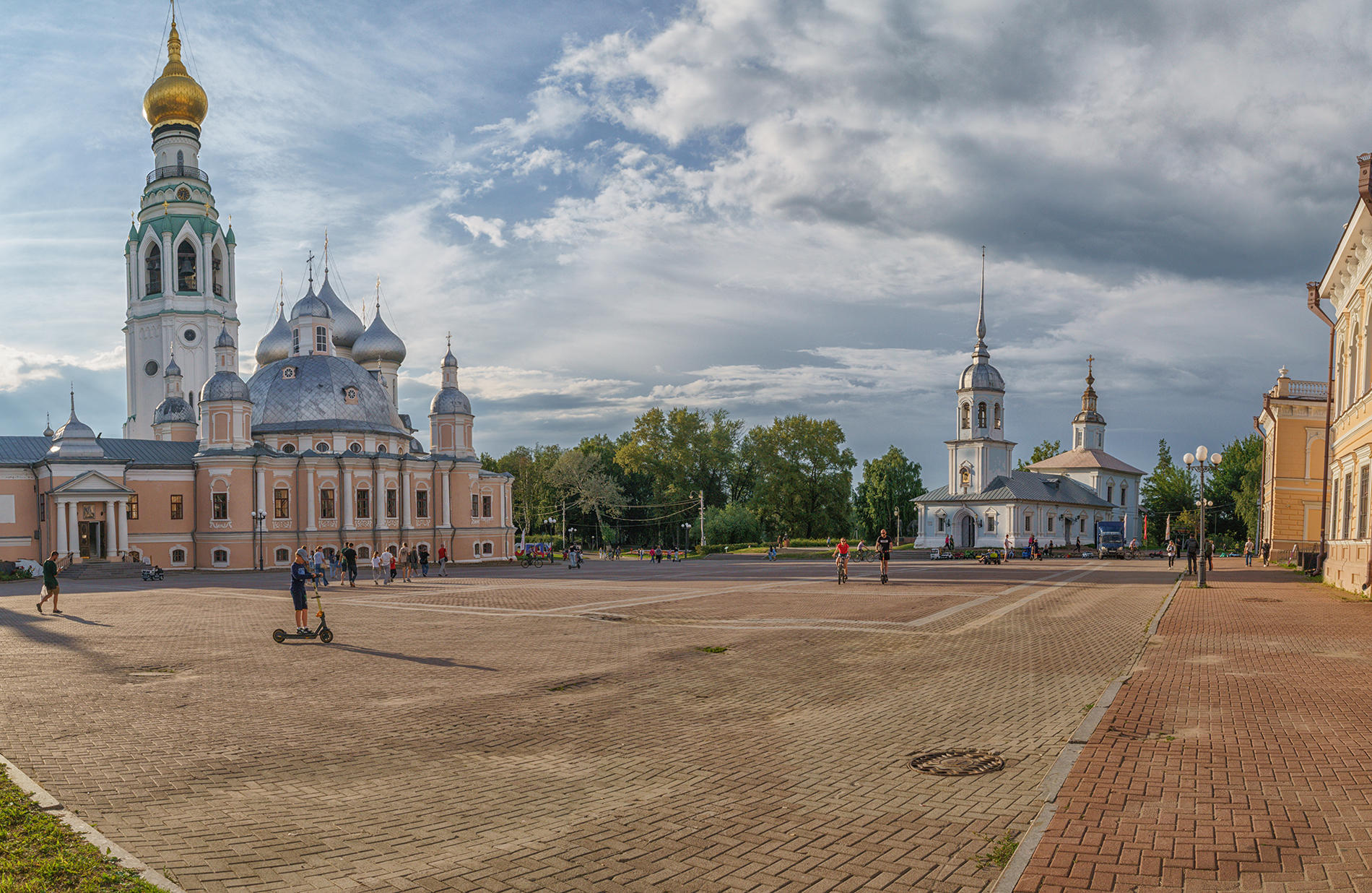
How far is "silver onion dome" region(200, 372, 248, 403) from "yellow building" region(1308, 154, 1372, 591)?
50.6 meters

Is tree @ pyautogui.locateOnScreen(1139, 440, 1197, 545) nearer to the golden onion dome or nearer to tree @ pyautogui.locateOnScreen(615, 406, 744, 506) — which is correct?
tree @ pyautogui.locateOnScreen(615, 406, 744, 506)

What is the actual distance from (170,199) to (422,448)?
3023cm

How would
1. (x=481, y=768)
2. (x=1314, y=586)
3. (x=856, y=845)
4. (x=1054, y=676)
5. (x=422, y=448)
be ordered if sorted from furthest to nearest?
(x=422, y=448) → (x=1314, y=586) → (x=1054, y=676) → (x=481, y=768) → (x=856, y=845)

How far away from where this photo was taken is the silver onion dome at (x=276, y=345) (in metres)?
63.0

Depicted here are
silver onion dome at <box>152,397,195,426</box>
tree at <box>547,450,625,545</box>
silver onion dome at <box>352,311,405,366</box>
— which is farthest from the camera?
tree at <box>547,450,625,545</box>

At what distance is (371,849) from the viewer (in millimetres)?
5629

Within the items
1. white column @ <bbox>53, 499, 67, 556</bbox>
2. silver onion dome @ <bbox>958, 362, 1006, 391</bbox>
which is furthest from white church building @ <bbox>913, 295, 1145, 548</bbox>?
white column @ <bbox>53, 499, 67, 556</bbox>

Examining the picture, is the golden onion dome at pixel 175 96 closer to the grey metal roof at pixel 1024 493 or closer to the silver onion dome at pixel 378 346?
the silver onion dome at pixel 378 346

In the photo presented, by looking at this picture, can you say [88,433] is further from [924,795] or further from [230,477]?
[924,795]

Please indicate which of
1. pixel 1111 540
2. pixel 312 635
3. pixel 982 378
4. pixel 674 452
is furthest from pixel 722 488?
pixel 312 635

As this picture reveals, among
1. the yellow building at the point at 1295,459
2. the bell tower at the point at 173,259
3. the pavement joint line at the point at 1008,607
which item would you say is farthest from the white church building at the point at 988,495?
the bell tower at the point at 173,259

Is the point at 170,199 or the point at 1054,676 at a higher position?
the point at 170,199

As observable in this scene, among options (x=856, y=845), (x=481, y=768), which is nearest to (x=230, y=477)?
(x=481, y=768)

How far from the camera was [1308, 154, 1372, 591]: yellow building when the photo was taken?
856 inches
